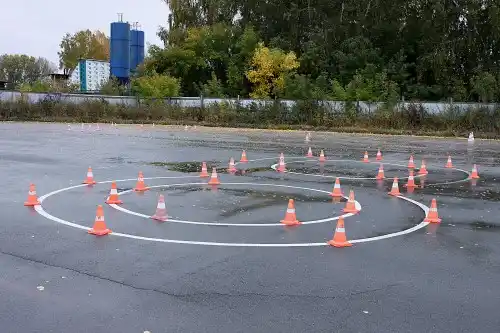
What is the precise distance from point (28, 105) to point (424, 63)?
3232 centimetres

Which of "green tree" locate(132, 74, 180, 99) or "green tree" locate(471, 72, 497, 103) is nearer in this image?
"green tree" locate(471, 72, 497, 103)

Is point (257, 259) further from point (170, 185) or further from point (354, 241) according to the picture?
point (170, 185)

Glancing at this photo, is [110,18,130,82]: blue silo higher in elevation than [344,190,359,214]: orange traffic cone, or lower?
higher

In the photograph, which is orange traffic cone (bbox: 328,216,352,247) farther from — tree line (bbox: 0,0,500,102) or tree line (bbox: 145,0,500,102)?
tree line (bbox: 145,0,500,102)

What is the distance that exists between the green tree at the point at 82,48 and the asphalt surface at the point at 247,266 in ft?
338

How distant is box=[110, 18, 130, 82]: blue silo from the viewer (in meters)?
64.0

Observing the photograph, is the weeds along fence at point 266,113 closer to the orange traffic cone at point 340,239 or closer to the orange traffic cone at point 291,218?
the orange traffic cone at point 291,218

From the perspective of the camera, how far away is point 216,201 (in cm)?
1110

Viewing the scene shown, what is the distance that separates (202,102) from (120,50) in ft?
74.8

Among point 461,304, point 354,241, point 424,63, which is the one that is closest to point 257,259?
point 354,241

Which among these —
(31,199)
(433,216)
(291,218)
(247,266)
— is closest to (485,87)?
(433,216)

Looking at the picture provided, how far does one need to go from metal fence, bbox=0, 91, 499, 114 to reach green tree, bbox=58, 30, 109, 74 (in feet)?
210

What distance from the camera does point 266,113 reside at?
42.6m

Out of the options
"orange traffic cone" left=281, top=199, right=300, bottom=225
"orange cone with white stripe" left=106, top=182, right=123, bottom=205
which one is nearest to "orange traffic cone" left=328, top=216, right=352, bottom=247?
"orange traffic cone" left=281, top=199, right=300, bottom=225
